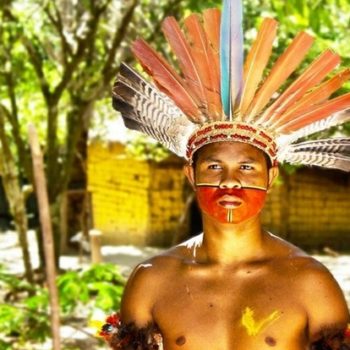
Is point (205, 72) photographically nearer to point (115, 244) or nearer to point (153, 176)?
point (153, 176)

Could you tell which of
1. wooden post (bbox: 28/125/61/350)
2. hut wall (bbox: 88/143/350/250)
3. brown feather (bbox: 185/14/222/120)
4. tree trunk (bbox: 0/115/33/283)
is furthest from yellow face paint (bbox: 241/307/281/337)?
hut wall (bbox: 88/143/350/250)

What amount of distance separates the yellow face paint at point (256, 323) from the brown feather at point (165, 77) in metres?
0.68

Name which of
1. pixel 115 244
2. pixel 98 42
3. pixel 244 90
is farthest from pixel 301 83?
pixel 115 244

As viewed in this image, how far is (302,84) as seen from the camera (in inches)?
91.5

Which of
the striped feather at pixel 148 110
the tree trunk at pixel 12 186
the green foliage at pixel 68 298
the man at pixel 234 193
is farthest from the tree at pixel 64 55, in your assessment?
the man at pixel 234 193

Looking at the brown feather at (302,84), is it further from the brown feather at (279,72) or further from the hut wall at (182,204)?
the hut wall at (182,204)

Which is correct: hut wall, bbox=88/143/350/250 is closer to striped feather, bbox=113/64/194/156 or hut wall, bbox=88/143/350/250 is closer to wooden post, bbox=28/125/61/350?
wooden post, bbox=28/125/61/350

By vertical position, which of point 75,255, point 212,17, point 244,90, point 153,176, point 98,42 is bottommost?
point 75,255

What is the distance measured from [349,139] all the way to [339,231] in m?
11.6

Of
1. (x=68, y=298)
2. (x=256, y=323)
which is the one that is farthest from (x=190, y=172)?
(x=68, y=298)

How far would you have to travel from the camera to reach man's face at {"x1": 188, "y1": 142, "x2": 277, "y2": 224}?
7.39ft

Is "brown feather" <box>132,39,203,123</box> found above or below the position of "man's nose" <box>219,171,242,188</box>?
above

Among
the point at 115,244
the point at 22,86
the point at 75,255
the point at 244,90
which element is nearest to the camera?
the point at 244,90

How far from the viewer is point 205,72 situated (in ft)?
7.82
